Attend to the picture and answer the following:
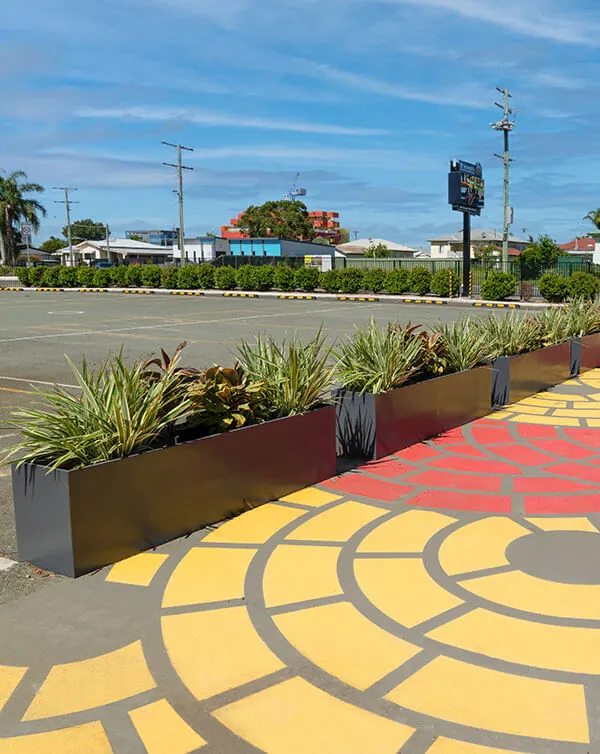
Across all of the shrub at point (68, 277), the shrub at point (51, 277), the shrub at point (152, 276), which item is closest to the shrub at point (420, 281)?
the shrub at point (152, 276)

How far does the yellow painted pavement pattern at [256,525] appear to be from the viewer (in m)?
4.44

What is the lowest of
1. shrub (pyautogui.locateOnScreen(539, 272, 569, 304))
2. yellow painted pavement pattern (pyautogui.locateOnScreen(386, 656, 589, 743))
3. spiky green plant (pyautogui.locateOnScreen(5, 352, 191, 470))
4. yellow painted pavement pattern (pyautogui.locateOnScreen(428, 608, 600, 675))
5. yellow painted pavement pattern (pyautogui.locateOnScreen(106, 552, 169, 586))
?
yellow painted pavement pattern (pyautogui.locateOnScreen(386, 656, 589, 743))

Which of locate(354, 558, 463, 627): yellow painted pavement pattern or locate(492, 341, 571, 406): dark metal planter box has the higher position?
locate(492, 341, 571, 406): dark metal planter box

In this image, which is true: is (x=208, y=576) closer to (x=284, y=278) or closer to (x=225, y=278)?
(x=284, y=278)

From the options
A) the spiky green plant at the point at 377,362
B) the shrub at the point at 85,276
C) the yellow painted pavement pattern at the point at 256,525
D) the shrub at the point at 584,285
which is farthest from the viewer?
the shrub at the point at 85,276

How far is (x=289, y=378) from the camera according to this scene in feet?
18.2

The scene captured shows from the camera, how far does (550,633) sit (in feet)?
10.8

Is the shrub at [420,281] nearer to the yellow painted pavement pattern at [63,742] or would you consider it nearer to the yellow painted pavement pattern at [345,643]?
the yellow painted pavement pattern at [345,643]

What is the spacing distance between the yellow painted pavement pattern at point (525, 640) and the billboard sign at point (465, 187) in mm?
30460

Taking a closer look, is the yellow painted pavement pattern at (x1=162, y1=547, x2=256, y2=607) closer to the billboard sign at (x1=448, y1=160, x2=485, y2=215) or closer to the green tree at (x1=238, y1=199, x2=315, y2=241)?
the billboard sign at (x1=448, y1=160, x2=485, y2=215)

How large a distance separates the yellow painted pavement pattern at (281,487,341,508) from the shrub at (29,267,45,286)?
150 ft

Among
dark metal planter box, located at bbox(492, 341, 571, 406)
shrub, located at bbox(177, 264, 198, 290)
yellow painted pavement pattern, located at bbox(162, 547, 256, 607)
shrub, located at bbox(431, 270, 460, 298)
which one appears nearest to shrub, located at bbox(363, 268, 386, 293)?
shrub, located at bbox(431, 270, 460, 298)

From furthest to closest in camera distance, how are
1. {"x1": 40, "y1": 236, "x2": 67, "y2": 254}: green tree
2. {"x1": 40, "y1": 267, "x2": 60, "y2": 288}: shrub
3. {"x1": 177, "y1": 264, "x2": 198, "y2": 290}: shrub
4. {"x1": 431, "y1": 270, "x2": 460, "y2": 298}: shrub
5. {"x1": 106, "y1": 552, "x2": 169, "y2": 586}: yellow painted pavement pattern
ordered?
{"x1": 40, "y1": 236, "x2": 67, "y2": 254}: green tree < {"x1": 40, "y1": 267, "x2": 60, "y2": 288}: shrub < {"x1": 177, "y1": 264, "x2": 198, "y2": 290}: shrub < {"x1": 431, "y1": 270, "x2": 460, "y2": 298}: shrub < {"x1": 106, "y1": 552, "x2": 169, "y2": 586}: yellow painted pavement pattern

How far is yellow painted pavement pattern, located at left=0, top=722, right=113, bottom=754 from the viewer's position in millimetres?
2520
